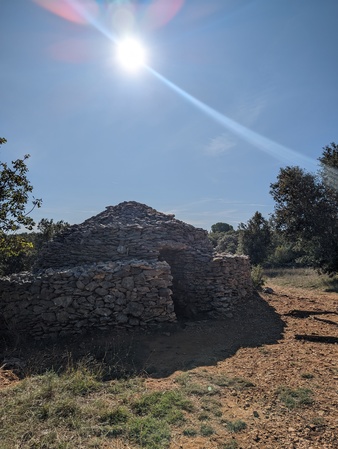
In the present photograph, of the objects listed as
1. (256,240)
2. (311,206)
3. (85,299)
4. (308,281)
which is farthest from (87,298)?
(256,240)

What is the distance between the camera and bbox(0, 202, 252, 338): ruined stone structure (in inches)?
299

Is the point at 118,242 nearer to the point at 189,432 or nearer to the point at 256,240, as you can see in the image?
the point at 189,432

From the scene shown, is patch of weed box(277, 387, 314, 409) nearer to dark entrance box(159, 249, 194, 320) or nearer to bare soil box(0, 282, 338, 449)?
bare soil box(0, 282, 338, 449)

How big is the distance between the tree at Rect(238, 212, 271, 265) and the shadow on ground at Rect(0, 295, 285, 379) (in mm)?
20023

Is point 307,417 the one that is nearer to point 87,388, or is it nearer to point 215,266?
point 87,388

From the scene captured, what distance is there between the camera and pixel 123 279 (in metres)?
8.05

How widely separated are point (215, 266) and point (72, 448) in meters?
7.71

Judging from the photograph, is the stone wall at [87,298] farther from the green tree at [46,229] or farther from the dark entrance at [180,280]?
the green tree at [46,229]

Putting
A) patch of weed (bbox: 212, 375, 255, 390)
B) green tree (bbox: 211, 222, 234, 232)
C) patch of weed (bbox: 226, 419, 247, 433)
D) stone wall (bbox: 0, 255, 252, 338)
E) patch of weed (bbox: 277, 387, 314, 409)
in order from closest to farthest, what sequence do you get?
1. patch of weed (bbox: 226, 419, 247, 433)
2. patch of weed (bbox: 277, 387, 314, 409)
3. patch of weed (bbox: 212, 375, 255, 390)
4. stone wall (bbox: 0, 255, 252, 338)
5. green tree (bbox: 211, 222, 234, 232)

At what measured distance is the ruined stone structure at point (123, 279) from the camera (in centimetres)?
758

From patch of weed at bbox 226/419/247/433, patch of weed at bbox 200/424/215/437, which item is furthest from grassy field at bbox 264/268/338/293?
patch of weed at bbox 200/424/215/437

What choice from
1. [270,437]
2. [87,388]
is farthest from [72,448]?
[270,437]

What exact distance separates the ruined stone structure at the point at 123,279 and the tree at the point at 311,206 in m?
2.94

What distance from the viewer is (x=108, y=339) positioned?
23.8ft
